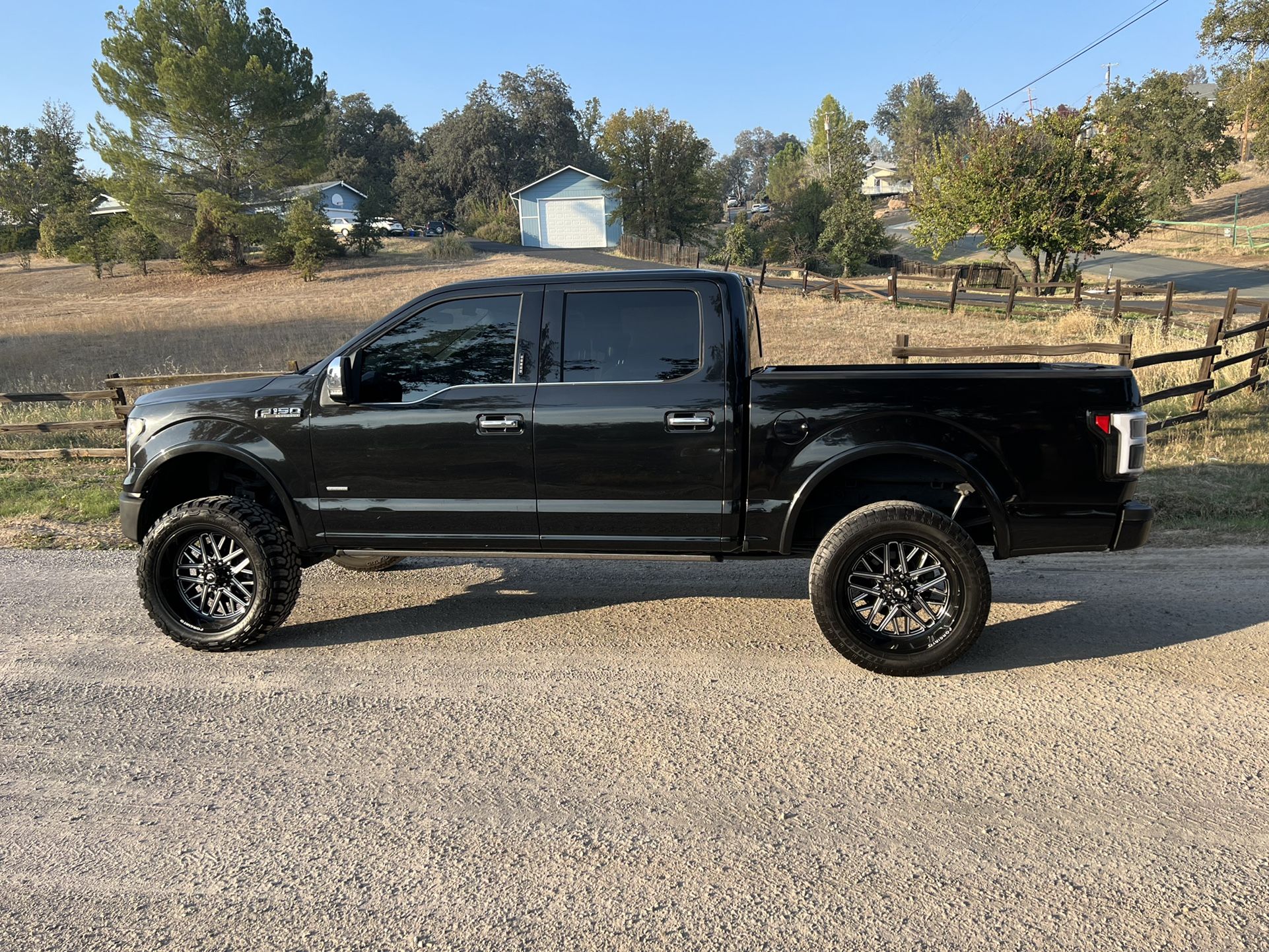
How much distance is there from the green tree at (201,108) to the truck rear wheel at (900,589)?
155 feet

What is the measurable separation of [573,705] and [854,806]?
4.91 ft

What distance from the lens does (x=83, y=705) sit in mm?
4457

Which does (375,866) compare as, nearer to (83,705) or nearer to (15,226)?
(83,705)

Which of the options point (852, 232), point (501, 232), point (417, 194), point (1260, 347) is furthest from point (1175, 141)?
point (417, 194)

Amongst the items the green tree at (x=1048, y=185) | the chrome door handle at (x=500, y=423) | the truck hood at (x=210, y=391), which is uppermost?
the green tree at (x=1048, y=185)

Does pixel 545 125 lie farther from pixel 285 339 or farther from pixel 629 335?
pixel 629 335

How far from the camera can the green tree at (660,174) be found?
5609 cm

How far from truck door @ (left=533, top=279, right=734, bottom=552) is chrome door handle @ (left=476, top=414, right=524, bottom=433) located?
10 centimetres

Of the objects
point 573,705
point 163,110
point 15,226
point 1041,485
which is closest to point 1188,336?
point 1041,485

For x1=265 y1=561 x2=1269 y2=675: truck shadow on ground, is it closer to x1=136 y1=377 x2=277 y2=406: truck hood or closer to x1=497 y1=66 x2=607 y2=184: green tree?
x1=136 y1=377 x2=277 y2=406: truck hood

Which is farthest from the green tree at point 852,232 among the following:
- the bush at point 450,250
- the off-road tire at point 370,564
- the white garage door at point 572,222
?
the off-road tire at point 370,564

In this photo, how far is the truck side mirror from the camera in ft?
16.4

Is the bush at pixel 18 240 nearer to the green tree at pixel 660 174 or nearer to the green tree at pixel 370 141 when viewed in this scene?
the green tree at pixel 370 141

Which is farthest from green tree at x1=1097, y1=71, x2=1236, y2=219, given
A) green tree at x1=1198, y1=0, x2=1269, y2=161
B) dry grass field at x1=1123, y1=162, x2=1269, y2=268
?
green tree at x1=1198, y1=0, x2=1269, y2=161
